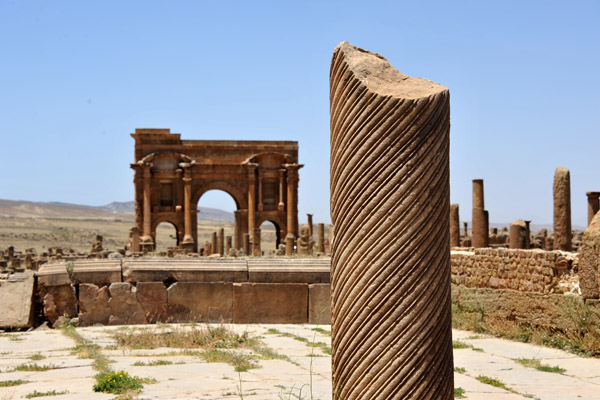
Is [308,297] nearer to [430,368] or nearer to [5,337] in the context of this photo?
[5,337]

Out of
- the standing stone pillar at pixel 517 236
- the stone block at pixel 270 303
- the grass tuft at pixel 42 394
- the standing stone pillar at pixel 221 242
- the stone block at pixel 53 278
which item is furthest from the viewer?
the standing stone pillar at pixel 221 242

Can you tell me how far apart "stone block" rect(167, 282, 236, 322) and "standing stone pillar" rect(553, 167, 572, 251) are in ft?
32.3

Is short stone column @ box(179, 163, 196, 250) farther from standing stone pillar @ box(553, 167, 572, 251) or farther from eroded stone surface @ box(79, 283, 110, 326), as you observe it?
eroded stone surface @ box(79, 283, 110, 326)

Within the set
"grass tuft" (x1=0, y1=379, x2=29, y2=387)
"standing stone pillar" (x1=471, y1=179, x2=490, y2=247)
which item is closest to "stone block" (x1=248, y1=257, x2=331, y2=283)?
"grass tuft" (x1=0, y1=379, x2=29, y2=387)

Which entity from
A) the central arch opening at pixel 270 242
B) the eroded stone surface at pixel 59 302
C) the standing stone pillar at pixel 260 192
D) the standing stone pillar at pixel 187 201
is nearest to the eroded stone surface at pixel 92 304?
the eroded stone surface at pixel 59 302

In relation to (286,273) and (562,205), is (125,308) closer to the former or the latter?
(286,273)

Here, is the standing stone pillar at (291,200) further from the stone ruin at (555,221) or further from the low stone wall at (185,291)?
the low stone wall at (185,291)

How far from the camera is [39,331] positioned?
9.60 metres

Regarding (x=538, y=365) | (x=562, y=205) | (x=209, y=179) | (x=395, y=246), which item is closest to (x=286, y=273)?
(x=538, y=365)

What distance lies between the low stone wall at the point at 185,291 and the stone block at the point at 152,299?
0.01 m

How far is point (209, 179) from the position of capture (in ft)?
137

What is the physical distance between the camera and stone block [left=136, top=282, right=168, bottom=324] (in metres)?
10.1

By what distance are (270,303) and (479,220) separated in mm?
12669

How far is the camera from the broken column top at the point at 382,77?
131 inches
